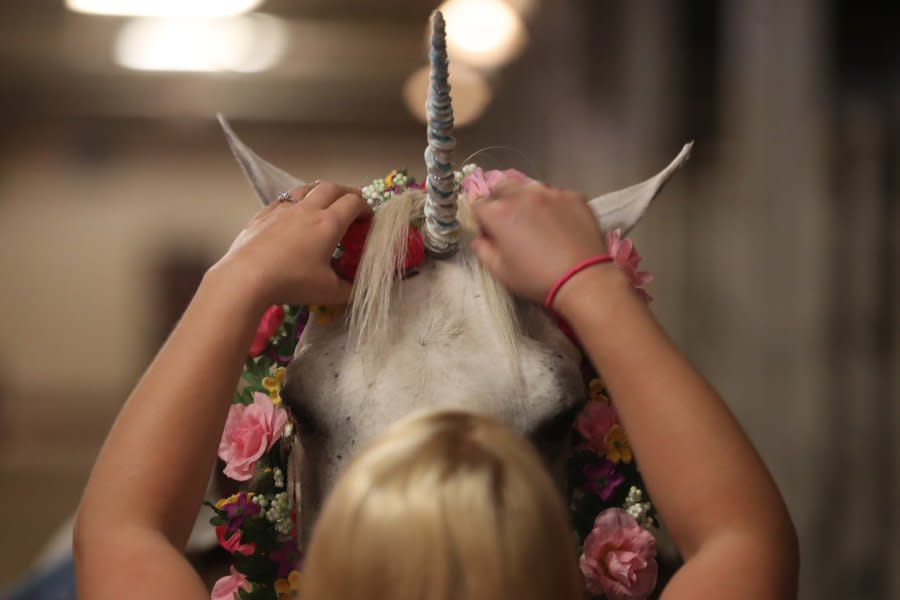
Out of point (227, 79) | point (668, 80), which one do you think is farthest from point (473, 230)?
point (227, 79)

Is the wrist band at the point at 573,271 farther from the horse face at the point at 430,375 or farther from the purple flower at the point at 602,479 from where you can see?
the purple flower at the point at 602,479

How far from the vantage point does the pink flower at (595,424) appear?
0.62 m

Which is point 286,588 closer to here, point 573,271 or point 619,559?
point 619,559

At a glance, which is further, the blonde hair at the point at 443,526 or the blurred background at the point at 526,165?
the blurred background at the point at 526,165

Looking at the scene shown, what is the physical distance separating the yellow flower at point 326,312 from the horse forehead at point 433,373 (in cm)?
1

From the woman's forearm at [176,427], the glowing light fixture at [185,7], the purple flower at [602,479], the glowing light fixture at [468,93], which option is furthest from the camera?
the glowing light fixture at [185,7]

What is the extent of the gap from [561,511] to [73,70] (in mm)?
3162

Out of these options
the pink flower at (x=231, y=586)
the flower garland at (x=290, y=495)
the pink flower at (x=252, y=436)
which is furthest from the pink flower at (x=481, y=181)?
the pink flower at (x=231, y=586)

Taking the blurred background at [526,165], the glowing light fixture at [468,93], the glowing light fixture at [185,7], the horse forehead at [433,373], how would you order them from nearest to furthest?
the horse forehead at [433,373] < the blurred background at [526,165] < the glowing light fixture at [468,93] < the glowing light fixture at [185,7]

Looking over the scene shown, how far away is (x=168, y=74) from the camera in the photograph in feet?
9.64

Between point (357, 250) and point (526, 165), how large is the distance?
1.83m

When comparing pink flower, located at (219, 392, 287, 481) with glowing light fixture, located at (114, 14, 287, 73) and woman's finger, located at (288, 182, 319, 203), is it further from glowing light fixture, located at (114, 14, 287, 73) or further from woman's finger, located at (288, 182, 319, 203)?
glowing light fixture, located at (114, 14, 287, 73)

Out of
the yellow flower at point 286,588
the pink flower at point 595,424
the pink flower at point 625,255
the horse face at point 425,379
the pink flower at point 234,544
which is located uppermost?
the pink flower at point 625,255

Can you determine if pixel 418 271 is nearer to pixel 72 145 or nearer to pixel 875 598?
pixel 875 598
